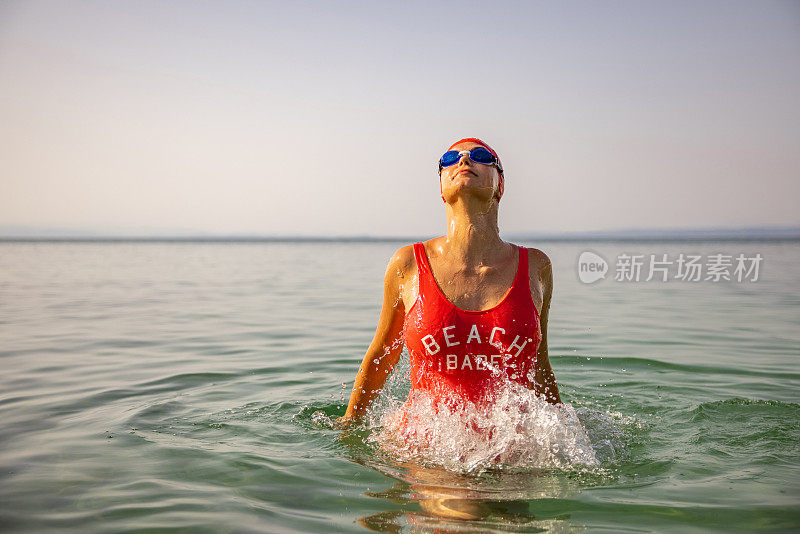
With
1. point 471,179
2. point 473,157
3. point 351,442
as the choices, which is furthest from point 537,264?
point 351,442

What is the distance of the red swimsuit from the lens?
3.64m

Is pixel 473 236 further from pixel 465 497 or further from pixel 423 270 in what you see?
pixel 465 497

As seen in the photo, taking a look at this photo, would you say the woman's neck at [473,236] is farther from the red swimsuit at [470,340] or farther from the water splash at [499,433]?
the water splash at [499,433]

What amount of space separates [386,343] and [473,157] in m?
1.35

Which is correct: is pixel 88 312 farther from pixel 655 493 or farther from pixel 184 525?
pixel 655 493

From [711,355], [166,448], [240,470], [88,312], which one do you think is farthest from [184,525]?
[88,312]

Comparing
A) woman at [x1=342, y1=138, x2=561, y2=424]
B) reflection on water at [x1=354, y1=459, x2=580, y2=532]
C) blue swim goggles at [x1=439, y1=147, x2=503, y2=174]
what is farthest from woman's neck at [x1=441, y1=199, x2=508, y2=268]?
reflection on water at [x1=354, y1=459, x2=580, y2=532]

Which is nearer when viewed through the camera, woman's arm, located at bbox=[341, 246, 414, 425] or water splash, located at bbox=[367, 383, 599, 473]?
water splash, located at bbox=[367, 383, 599, 473]

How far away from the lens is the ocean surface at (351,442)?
3.28 m

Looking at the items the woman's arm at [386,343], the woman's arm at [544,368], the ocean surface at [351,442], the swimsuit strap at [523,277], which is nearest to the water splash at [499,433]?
the ocean surface at [351,442]

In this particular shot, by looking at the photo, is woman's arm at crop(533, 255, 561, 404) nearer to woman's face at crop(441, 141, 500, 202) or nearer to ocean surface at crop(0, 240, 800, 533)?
ocean surface at crop(0, 240, 800, 533)

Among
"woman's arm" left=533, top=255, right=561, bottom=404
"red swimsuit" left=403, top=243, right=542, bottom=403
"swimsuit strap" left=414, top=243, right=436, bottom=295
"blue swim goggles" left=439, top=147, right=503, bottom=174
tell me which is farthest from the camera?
"woman's arm" left=533, top=255, right=561, bottom=404

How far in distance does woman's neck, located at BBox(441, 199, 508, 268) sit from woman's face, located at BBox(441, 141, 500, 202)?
0.25 feet

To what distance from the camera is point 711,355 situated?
8258 millimetres
